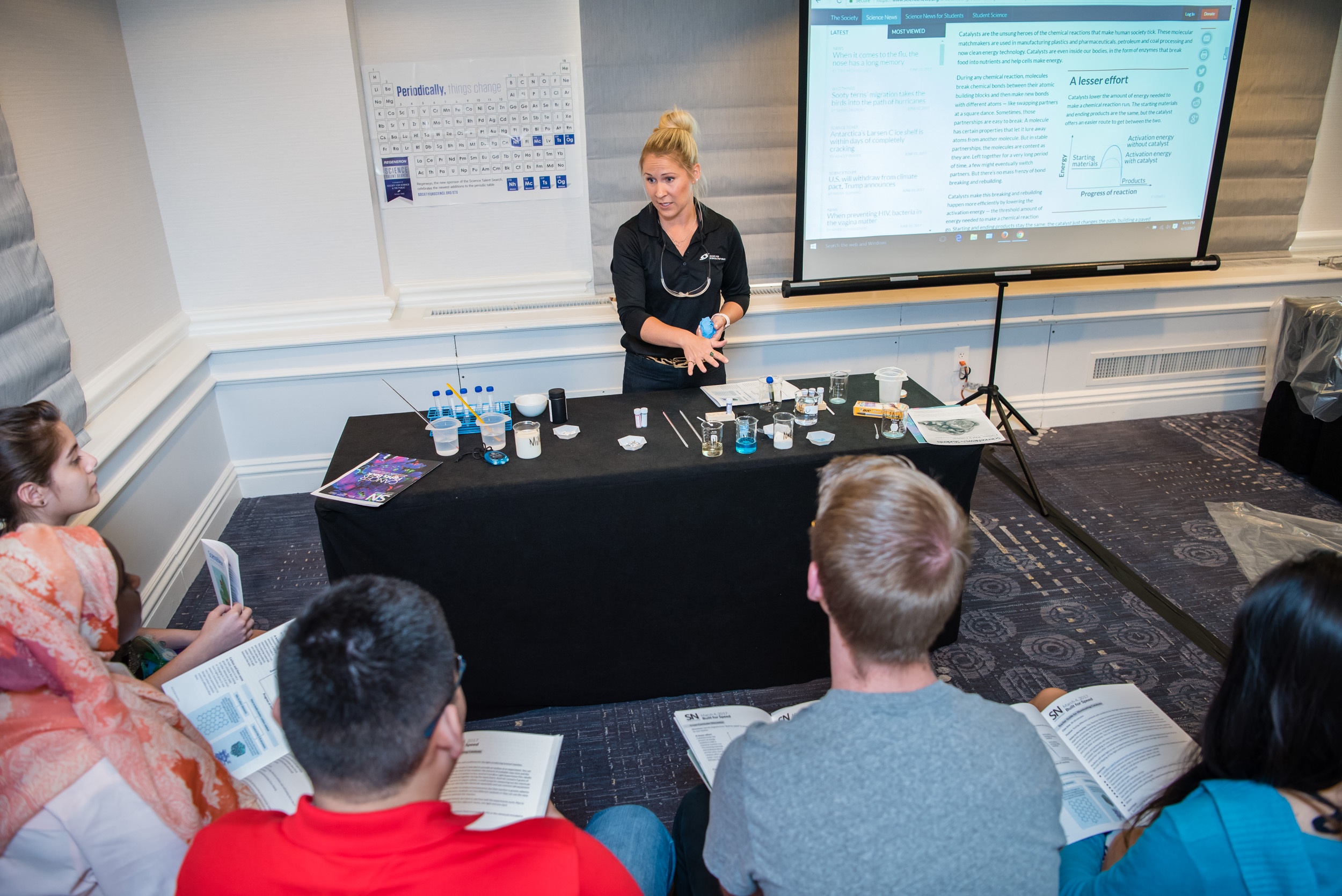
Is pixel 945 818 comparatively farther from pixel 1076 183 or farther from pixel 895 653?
pixel 1076 183

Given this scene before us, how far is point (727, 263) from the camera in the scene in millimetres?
2902

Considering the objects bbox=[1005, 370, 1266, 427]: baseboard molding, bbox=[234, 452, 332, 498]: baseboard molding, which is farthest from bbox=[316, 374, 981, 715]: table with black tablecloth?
bbox=[1005, 370, 1266, 427]: baseboard molding

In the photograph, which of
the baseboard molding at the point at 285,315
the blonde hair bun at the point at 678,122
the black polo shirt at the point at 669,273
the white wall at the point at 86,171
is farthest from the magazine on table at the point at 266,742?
the baseboard molding at the point at 285,315

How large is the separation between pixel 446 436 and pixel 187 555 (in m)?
1.51

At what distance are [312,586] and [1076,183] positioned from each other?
3.67m

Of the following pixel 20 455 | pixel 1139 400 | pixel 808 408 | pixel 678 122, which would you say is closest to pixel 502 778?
pixel 20 455

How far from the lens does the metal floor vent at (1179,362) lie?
4.07 meters

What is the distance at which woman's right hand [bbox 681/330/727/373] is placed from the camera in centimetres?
263

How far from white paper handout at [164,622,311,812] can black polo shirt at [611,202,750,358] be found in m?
1.63

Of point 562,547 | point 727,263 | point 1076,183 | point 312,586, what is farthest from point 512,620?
point 1076,183

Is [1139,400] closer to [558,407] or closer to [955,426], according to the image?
[955,426]

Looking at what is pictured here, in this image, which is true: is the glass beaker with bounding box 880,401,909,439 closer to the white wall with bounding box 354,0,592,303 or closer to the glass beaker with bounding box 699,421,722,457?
the glass beaker with bounding box 699,421,722,457

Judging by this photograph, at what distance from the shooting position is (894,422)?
231cm

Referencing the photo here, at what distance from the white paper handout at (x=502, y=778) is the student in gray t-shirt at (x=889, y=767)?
0.47 metres
